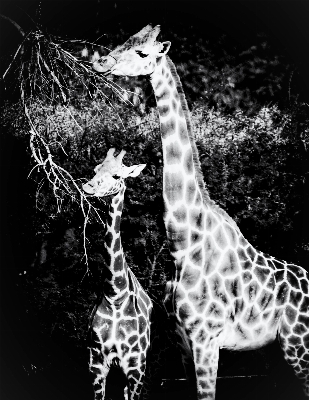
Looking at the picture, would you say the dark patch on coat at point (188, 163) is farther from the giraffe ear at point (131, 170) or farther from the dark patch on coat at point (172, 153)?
the giraffe ear at point (131, 170)

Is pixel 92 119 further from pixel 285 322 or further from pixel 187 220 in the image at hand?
pixel 285 322

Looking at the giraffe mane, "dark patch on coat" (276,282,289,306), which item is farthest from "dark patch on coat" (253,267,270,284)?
the giraffe mane

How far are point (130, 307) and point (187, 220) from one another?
70cm

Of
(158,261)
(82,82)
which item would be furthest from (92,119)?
(158,261)

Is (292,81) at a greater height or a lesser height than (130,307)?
greater

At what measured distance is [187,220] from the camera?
3361 millimetres

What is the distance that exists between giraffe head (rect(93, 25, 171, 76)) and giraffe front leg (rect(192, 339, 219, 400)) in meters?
1.65

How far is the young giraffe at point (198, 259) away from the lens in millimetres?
3344

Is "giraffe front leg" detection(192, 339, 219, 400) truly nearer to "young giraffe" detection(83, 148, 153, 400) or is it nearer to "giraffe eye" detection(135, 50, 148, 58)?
"young giraffe" detection(83, 148, 153, 400)

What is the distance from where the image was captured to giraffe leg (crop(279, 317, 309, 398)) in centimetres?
360

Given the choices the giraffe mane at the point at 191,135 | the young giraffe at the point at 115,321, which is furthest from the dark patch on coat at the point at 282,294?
the young giraffe at the point at 115,321

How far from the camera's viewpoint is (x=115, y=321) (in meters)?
3.53

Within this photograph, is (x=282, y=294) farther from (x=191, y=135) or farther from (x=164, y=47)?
(x=164, y=47)

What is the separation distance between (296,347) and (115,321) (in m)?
1.16
